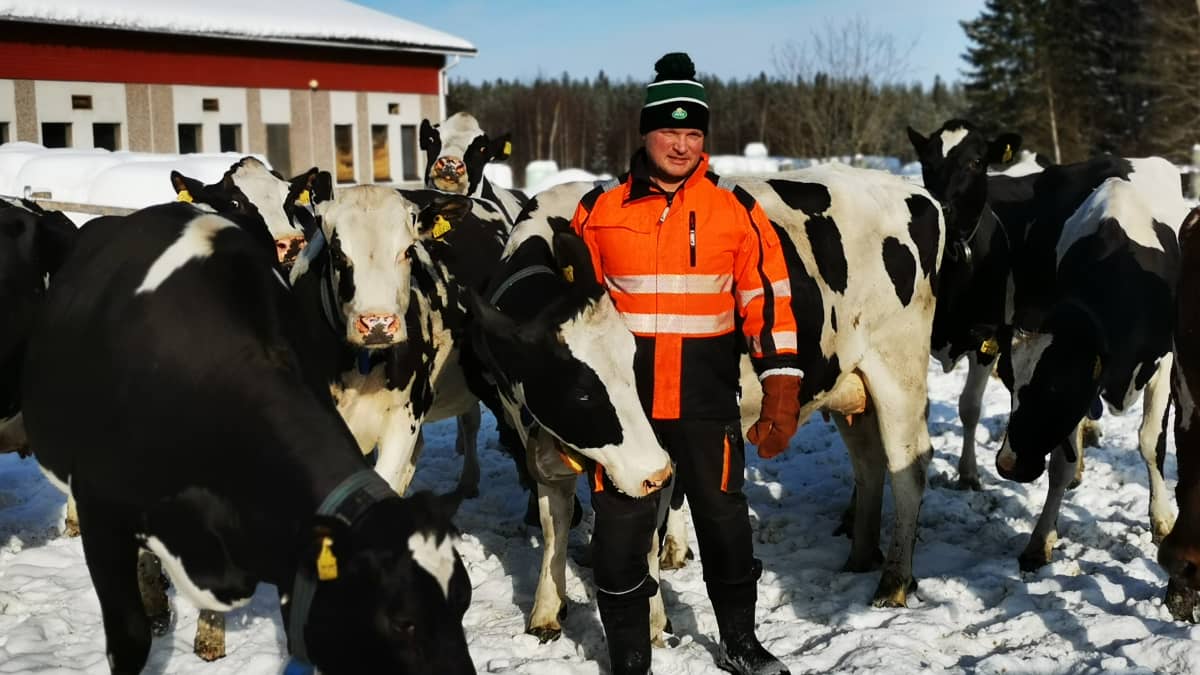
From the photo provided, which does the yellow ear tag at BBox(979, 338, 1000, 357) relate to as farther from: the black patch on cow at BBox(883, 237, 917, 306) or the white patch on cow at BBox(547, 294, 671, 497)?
the white patch on cow at BBox(547, 294, 671, 497)

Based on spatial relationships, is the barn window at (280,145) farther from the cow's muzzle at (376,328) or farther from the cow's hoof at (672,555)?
the cow's muzzle at (376,328)

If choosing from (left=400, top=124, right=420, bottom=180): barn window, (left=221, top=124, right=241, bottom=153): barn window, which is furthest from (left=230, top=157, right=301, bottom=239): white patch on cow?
(left=400, top=124, right=420, bottom=180): barn window

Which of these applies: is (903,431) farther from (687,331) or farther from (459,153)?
(459,153)

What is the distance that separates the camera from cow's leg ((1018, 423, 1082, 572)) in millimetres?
6059

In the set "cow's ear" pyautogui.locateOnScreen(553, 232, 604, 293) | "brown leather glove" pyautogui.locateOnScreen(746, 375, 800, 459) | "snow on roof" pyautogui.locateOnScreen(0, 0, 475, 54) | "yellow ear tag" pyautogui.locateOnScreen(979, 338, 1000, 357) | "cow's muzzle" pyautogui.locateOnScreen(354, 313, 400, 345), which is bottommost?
"yellow ear tag" pyautogui.locateOnScreen(979, 338, 1000, 357)

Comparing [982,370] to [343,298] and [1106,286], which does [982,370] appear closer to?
[1106,286]

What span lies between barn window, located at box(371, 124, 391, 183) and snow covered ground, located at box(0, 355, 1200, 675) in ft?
78.3

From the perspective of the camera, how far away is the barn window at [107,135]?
25.6 m

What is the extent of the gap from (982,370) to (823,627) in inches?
140

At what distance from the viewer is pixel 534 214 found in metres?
5.18

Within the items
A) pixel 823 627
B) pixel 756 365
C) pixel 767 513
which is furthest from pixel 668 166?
pixel 767 513

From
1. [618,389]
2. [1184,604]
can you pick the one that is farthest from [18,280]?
[1184,604]

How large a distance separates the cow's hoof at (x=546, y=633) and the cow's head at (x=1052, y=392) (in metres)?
2.45

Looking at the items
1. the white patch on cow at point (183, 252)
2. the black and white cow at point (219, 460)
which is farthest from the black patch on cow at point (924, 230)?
the white patch on cow at point (183, 252)
